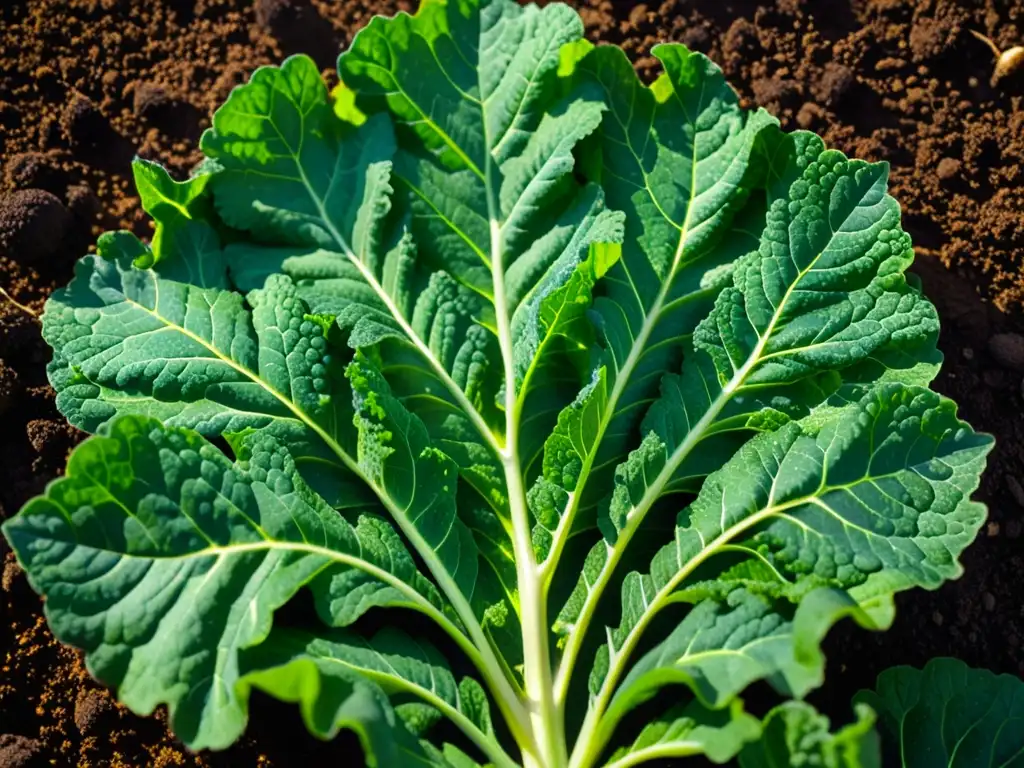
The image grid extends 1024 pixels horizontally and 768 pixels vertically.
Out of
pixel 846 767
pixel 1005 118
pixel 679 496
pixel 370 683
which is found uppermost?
pixel 1005 118

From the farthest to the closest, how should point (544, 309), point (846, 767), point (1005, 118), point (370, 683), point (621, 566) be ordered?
point (1005, 118), point (621, 566), point (544, 309), point (370, 683), point (846, 767)

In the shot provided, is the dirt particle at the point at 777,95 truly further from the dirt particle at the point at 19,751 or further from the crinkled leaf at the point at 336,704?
the dirt particle at the point at 19,751

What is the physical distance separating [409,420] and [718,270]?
1.01 meters

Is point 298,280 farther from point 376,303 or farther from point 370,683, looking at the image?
point 370,683

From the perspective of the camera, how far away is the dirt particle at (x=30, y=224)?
3.19 metres

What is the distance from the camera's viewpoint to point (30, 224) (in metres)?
3.20

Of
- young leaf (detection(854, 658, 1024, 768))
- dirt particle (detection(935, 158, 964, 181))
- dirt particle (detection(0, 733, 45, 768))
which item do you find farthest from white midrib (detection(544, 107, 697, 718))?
dirt particle (detection(0, 733, 45, 768))

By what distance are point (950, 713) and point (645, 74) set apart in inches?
92.0

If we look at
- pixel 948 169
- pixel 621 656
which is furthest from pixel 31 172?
pixel 948 169

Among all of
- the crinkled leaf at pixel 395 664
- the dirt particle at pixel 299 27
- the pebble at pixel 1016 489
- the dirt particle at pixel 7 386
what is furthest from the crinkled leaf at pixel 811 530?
the dirt particle at pixel 299 27

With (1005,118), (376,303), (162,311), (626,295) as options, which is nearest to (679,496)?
(626,295)

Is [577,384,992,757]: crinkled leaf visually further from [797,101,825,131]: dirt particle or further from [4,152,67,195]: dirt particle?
[4,152,67,195]: dirt particle

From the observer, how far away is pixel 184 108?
352 cm

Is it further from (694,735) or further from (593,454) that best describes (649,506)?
(694,735)
